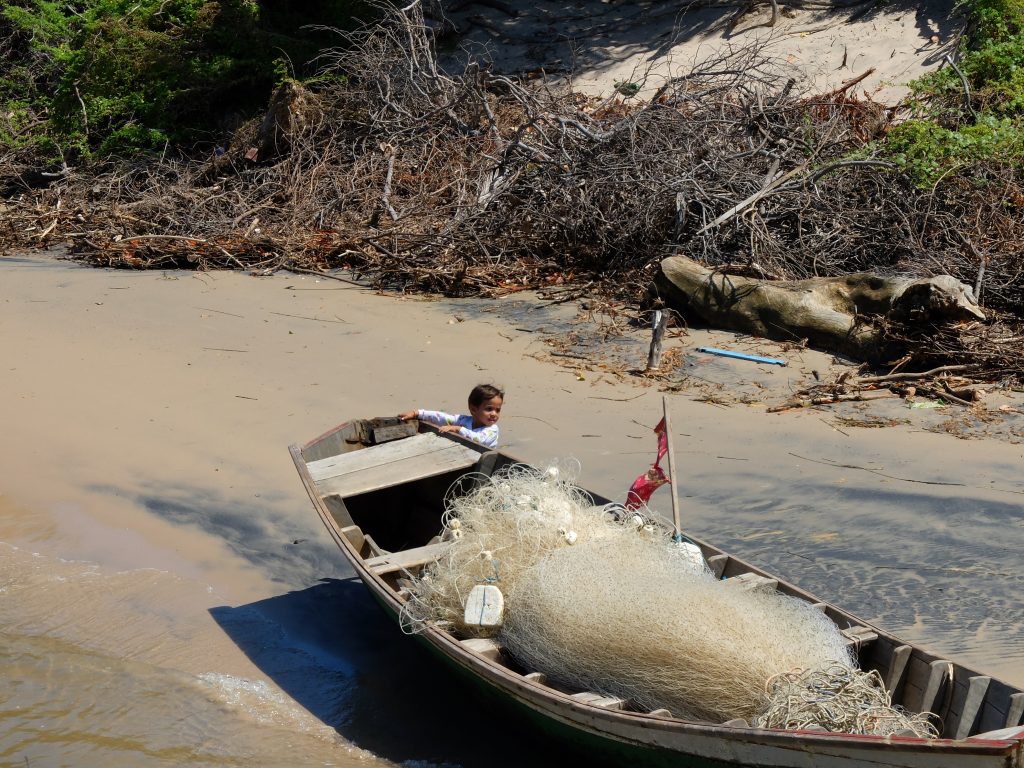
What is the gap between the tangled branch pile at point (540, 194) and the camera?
11.8 m

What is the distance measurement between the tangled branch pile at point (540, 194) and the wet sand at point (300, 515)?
1.77 metres

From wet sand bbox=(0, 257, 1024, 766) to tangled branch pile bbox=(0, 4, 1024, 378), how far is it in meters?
1.77

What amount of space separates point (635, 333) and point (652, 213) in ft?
6.60

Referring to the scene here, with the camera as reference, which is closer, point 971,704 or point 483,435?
point 971,704

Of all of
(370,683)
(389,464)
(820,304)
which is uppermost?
(820,304)

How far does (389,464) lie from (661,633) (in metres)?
2.64

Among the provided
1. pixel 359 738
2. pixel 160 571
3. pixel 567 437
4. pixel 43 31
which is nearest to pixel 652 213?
pixel 567 437

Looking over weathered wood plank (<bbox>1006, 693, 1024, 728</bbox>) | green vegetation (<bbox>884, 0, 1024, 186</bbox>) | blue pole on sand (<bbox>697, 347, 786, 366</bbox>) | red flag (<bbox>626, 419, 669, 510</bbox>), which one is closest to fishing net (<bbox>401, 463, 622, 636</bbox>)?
red flag (<bbox>626, 419, 669, 510</bbox>)

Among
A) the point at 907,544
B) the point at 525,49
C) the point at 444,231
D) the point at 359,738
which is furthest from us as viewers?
the point at 525,49

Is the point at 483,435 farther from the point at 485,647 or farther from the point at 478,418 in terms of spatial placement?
the point at 485,647

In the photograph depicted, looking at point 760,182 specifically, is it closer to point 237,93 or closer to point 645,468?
point 645,468

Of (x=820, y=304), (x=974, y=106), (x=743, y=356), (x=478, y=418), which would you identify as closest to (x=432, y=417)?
(x=478, y=418)

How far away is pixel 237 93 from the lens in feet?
64.8

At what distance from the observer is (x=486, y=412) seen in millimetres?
6797
